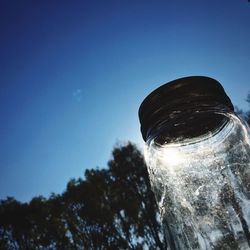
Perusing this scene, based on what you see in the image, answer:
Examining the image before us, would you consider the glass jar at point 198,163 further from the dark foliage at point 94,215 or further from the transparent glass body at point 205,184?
the dark foliage at point 94,215

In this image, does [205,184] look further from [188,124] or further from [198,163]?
[188,124]

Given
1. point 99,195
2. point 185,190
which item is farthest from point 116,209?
point 185,190

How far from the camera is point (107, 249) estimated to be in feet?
59.9

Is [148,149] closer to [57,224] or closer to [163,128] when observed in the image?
[163,128]

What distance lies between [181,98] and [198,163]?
2.27ft

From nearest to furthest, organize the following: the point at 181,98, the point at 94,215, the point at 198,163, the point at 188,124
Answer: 1. the point at 181,98
2. the point at 188,124
3. the point at 198,163
4. the point at 94,215

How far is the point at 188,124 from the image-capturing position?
4.61 ft

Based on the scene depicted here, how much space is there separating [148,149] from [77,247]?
819 inches

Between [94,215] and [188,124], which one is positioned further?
[94,215]

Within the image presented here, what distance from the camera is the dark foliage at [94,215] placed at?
1841 centimetres

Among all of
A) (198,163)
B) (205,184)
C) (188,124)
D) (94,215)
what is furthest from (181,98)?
(94,215)

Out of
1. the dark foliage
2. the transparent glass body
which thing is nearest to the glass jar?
the transparent glass body

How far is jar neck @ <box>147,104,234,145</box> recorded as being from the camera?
1269 millimetres

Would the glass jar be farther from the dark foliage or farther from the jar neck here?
the dark foliage
